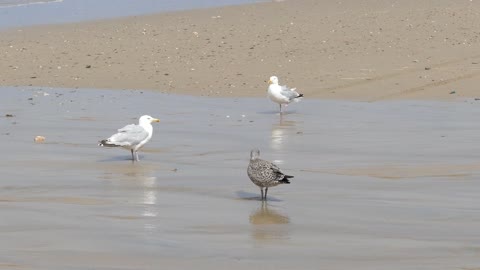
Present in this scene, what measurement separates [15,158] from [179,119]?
12.1ft

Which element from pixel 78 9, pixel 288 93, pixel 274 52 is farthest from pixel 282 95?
pixel 78 9

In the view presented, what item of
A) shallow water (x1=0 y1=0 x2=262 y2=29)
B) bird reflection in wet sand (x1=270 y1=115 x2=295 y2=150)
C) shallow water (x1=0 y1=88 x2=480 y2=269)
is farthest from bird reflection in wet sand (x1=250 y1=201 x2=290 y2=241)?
shallow water (x1=0 y1=0 x2=262 y2=29)

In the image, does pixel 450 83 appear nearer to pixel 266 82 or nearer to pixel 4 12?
pixel 266 82

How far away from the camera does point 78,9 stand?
103ft

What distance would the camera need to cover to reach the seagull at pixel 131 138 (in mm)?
11648

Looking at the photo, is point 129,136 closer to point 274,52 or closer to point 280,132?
point 280,132

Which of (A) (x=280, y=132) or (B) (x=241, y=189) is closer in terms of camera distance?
(B) (x=241, y=189)

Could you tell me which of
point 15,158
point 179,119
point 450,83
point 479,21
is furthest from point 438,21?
point 15,158

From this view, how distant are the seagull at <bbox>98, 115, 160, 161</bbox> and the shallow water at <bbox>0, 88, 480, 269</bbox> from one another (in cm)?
16

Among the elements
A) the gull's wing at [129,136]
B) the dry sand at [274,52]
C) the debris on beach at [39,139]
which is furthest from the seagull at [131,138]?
the dry sand at [274,52]

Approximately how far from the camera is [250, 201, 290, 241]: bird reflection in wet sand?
309 inches

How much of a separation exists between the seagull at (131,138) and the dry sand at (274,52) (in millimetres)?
5386

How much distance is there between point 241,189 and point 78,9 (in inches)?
876

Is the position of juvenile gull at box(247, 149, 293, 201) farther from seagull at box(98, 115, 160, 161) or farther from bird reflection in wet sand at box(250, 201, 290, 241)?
seagull at box(98, 115, 160, 161)
